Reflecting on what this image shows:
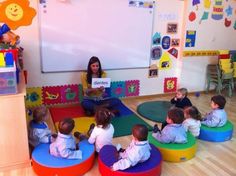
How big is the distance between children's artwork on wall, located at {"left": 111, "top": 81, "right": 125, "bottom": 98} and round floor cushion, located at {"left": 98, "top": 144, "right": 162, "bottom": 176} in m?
1.85

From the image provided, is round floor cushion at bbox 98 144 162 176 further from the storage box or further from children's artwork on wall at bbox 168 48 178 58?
children's artwork on wall at bbox 168 48 178 58

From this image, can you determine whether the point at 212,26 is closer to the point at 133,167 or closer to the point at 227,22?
the point at 227,22

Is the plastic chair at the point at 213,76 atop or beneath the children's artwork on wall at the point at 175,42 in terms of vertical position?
beneath

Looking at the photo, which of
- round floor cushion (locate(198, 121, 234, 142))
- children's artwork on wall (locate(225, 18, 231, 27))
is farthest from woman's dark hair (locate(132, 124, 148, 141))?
children's artwork on wall (locate(225, 18, 231, 27))

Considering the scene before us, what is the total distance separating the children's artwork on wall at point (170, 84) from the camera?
4547 millimetres

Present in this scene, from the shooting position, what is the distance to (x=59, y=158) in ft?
7.09

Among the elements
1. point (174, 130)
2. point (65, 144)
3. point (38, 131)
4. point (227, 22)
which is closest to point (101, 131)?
point (65, 144)

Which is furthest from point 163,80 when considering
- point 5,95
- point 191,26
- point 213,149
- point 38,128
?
point 5,95

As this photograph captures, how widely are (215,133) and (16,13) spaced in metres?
2.90

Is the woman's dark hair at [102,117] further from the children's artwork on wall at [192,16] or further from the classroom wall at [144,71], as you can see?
the children's artwork on wall at [192,16]

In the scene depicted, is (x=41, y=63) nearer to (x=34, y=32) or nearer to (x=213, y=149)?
(x=34, y=32)

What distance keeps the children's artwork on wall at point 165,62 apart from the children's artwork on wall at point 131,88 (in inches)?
21.4

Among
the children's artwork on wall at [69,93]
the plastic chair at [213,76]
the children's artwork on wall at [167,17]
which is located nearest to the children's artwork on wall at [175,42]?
the children's artwork on wall at [167,17]

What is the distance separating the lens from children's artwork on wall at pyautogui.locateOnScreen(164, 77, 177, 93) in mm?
4547
